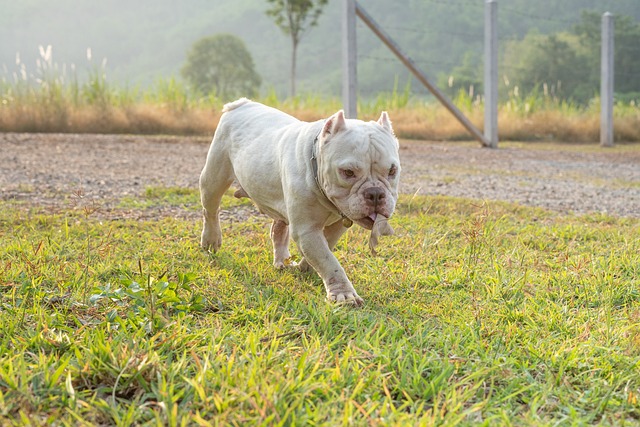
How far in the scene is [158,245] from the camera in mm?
4262

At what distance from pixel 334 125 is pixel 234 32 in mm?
57026

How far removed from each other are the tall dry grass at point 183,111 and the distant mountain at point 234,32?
15812 mm

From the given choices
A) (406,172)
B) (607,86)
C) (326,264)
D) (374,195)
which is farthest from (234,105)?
(607,86)

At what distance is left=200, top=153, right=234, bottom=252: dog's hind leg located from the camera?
13.4 feet

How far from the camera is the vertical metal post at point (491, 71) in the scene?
41.3ft

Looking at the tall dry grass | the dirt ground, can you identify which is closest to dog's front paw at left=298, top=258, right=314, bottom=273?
the dirt ground

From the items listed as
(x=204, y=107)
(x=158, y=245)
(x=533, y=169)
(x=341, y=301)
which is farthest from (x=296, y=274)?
(x=204, y=107)

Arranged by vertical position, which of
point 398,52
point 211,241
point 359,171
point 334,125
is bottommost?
point 211,241

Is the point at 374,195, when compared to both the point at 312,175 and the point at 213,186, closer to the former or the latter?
the point at 312,175

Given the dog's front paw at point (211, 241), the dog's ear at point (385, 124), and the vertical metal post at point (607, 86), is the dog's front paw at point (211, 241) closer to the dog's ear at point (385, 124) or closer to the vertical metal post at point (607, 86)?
the dog's ear at point (385, 124)

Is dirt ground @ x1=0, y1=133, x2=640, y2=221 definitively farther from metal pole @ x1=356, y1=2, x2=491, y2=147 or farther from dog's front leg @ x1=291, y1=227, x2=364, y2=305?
dog's front leg @ x1=291, y1=227, x2=364, y2=305

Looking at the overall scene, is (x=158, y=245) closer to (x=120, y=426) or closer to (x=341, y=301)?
(x=341, y=301)

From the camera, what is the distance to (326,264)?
3.27 m

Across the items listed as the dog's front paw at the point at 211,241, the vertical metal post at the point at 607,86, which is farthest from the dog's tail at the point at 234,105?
the vertical metal post at the point at 607,86
